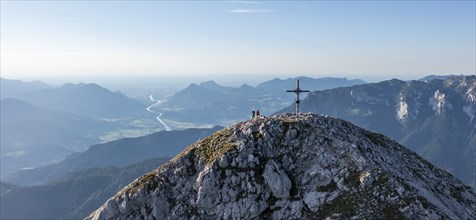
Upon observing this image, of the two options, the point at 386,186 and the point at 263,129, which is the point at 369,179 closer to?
the point at 386,186

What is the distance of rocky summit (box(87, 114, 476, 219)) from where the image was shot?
44719mm

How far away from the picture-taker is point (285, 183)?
162 feet

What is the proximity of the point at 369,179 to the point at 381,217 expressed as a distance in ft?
16.7

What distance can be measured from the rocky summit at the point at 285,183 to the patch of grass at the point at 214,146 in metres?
0.15

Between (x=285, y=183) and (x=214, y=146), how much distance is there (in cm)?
1216

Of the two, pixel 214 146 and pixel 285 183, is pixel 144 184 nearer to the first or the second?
pixel 214 146

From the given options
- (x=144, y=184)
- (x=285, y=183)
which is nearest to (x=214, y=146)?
(x=144, y=184)

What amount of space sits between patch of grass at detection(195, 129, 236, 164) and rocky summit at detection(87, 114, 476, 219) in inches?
5.9

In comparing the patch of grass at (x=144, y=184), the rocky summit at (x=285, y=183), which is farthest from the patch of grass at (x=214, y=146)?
the patch of grass at (x=144, y=184)

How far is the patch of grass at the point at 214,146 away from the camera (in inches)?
2120

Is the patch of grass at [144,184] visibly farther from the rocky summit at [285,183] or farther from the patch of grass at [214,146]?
the patch of grass at [214,146]

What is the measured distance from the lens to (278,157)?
173 feet

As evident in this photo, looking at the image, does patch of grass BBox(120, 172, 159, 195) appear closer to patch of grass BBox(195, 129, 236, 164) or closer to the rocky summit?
the rocky summit

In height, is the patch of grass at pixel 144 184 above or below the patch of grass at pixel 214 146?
below
